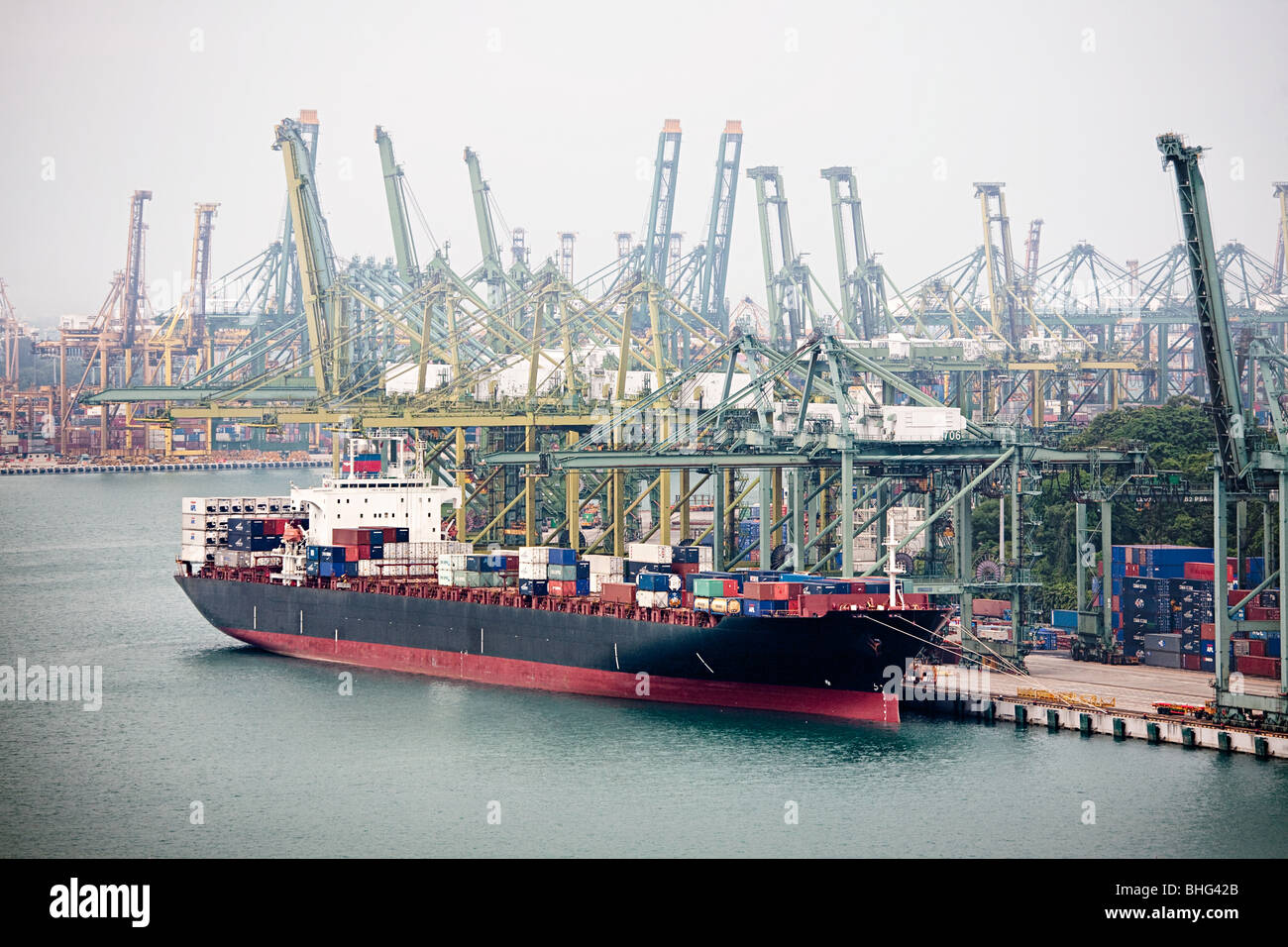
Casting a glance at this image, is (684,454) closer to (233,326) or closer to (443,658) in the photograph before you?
(443,658)

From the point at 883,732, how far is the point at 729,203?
349 ft

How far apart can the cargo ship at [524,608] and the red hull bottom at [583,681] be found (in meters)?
0.05

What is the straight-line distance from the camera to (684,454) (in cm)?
6112

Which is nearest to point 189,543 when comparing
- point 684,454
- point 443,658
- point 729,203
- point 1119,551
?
point 443,658

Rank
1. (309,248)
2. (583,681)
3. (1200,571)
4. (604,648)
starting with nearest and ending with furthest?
(604,648) < (583,681) < (1200,571) < (309,248)

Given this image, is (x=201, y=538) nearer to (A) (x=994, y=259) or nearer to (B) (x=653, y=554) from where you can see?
(B) (x=653, y=554)

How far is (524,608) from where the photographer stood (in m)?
59.6

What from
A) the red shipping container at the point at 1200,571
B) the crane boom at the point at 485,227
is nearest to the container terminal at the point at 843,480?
the red shipping container at the point at 1200,571

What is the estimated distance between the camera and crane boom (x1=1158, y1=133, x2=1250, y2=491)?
4781 centimetres

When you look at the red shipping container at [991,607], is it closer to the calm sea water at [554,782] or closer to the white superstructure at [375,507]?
the calm sea water at [554,782]

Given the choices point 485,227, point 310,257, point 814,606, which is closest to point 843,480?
point 814,606

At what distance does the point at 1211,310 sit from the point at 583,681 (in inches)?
855

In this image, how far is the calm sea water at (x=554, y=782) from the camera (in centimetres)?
4094

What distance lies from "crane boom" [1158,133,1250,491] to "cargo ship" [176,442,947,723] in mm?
9446
